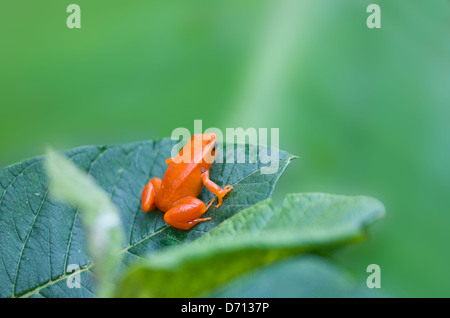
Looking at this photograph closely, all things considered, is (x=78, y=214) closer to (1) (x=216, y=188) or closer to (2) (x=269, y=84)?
(1) (x=216, y=188)

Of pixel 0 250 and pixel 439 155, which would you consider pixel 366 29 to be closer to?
pixel 439 155

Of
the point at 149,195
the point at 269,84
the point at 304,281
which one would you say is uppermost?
the point at 269,84

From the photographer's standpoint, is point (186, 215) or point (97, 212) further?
point (186, 215)

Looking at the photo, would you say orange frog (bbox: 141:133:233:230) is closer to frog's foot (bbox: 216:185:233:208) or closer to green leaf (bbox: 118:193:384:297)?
frog's foot (bbox: 216:185:233:208)

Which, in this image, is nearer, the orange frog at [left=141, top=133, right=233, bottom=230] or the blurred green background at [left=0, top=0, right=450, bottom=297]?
the orange frog at [left=141, top=133, right=233, bottom=230]

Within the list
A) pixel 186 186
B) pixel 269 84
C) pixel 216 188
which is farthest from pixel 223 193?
pixel 269 84

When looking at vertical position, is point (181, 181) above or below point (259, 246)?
above

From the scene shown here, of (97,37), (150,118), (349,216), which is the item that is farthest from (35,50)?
(349,216)

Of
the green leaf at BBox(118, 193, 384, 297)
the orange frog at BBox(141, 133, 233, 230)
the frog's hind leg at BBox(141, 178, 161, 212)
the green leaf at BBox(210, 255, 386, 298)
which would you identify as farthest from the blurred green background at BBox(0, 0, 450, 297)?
the green leaf at BBox(210, 255, 386, 298)
